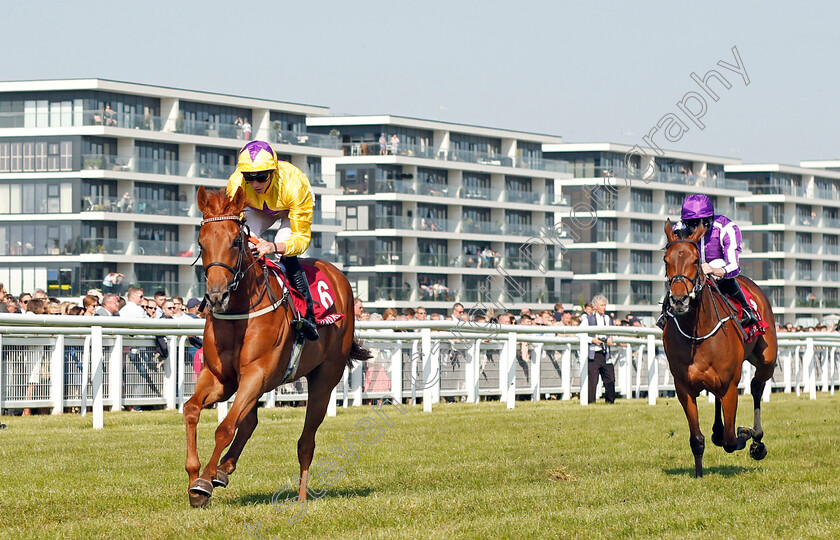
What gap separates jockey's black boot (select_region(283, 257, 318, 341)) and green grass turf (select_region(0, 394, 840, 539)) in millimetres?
1113

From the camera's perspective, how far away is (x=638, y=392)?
21.8m

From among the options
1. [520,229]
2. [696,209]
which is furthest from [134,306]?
[520,229]

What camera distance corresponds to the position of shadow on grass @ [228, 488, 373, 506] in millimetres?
7688

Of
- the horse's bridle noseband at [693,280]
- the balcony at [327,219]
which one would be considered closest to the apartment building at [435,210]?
the balcony at [327,219]

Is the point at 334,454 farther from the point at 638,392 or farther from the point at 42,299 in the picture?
the point at 638,392

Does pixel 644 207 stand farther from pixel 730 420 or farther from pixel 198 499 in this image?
pixel 198 499

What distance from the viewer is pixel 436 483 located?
28.6ft

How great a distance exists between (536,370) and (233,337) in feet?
40.5

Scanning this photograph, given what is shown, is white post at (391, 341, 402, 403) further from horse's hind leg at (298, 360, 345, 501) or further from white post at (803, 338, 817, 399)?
white post at (803, 338, 817, 399)

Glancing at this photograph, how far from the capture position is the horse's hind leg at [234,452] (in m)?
7.33

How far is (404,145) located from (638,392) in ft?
198

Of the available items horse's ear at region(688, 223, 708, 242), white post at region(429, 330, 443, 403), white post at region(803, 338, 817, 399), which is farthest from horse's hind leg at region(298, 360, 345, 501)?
white post at region(803, 338, 817, 399)

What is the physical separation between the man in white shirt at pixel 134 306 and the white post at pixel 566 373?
23.9 feet

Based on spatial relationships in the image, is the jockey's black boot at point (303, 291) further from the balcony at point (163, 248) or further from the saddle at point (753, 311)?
the balcony at point (163, 248)
